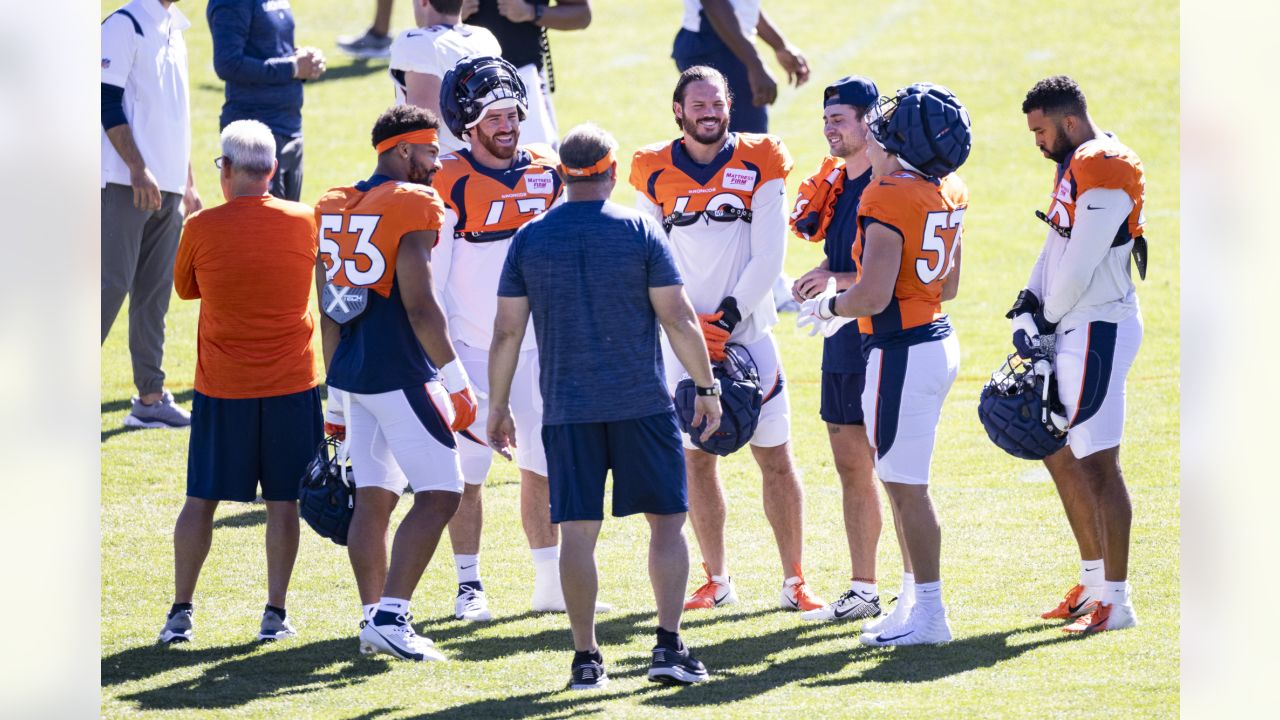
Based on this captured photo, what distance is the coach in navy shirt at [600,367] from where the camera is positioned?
5.13 m

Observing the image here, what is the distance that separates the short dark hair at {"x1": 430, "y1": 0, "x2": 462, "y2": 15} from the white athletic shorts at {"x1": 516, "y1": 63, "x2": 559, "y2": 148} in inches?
42.8

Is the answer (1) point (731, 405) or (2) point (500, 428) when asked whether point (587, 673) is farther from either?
(1) point (731, 405)

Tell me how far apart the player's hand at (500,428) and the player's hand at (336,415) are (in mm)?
655

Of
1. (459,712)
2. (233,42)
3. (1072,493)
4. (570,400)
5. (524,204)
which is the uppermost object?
(233,42)

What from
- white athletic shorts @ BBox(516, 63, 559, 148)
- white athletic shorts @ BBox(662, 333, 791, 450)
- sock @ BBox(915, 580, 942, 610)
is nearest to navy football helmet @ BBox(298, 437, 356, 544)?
white athletic shorts @ BBox(662, 333, 791, 450)

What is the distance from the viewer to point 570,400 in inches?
204

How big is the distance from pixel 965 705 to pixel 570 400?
1.59 meters

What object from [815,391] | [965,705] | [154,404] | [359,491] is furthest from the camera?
[815,391]

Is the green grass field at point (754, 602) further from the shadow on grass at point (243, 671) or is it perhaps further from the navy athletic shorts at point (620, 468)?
the navy athletic shorts at point (620, 468)

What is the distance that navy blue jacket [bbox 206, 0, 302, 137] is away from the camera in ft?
31.0

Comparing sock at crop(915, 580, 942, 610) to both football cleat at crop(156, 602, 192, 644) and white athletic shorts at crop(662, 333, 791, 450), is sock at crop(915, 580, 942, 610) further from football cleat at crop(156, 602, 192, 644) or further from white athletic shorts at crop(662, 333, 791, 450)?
football cleat at crop(156, 602, 192, 644)

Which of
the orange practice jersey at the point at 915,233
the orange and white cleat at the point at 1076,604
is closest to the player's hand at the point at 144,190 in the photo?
the orange practice jersey at the point at 915,233
